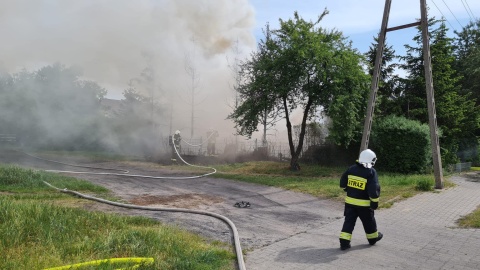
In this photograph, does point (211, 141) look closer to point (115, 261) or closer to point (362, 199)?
point (362, 199)

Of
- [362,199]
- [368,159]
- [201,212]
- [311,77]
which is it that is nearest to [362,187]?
[362,199]

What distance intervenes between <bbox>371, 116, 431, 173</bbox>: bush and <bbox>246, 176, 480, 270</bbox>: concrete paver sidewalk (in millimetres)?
9386

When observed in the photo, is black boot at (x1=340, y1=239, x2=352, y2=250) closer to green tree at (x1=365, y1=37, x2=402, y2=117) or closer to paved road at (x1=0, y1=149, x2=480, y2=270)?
paved road at (x1=0, y1=149, x2=480, y2=270)

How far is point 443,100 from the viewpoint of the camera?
66.3 ft

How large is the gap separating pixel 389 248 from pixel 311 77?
451 inches

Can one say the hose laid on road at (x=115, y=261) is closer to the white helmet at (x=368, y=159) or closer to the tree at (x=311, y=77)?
the white helmet at (x=368, y=159)

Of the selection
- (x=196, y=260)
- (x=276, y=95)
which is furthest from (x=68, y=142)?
(x=196, y=260)

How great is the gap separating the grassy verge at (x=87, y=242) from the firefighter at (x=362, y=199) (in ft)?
6.44

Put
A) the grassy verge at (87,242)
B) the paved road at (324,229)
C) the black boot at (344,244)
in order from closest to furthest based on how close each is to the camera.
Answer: the grassy verge at (87,242)
the paved road at (324,229)
the black boot at (344,244)

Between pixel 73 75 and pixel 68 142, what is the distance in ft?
23.1

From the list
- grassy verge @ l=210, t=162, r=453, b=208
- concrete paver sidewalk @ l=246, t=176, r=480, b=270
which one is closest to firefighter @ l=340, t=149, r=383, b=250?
concrete paver sidewalk @ l=246, t=176, r=480, b=270

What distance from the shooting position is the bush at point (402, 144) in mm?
17266

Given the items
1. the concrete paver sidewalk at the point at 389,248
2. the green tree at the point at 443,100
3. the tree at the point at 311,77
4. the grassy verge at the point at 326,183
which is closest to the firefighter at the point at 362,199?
the concrete paver sidewalk at the point at 389,248

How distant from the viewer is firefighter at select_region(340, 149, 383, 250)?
580 cm
